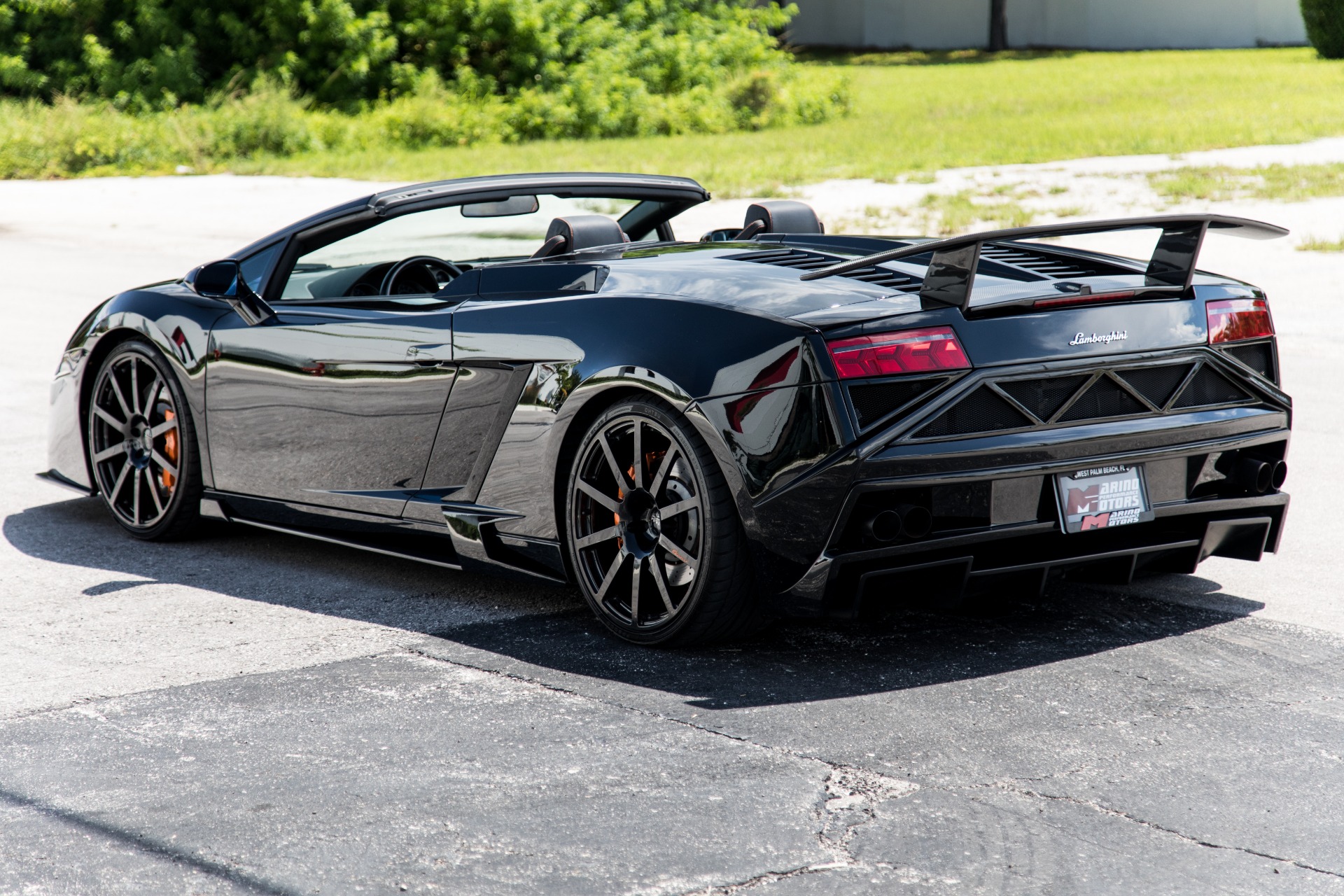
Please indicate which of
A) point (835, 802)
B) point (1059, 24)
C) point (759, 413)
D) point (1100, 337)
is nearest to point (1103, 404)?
point (1100, 337)

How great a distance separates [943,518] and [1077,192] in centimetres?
1464

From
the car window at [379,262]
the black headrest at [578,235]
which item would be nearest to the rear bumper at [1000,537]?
the black headrest at [578,235]

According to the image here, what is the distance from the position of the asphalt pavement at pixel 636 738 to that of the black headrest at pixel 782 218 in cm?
151

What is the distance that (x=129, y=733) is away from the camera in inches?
154

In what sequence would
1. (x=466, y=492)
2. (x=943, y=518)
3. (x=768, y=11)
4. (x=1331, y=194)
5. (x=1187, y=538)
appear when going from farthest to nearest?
(x=768, y=11) → (x=1331, y=194) → (x=466, y=492) → (x=1187, y=538) → (x=943, y=518)

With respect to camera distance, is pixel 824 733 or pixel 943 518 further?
pixel 943 518

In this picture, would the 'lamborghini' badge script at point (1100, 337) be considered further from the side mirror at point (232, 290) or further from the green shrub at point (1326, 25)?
the green shrub at point (1326, 25)

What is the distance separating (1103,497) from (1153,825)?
115cm

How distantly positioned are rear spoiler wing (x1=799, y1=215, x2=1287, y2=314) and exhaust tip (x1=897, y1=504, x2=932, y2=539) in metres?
0.54

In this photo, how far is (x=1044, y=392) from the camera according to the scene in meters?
4.13

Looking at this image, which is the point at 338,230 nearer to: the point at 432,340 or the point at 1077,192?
the point at 432,340

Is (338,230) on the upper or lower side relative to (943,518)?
upper

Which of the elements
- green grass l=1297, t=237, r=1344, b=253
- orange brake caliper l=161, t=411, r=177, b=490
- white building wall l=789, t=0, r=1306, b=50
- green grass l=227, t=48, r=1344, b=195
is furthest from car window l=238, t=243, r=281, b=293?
white building wall l=789, t=0, r=1306, b=50

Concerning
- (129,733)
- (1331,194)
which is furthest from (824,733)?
(1331,194)
